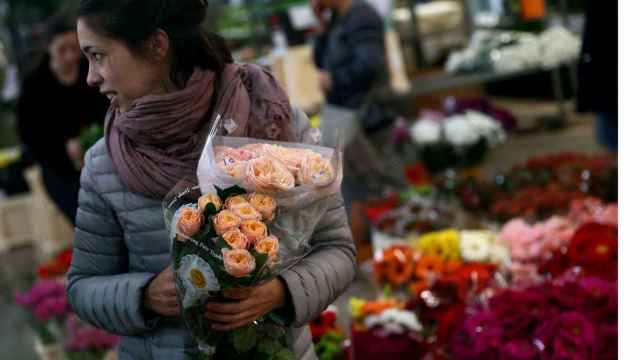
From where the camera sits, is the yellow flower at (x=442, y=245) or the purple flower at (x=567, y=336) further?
the yellow flower at (x=442, y=245)

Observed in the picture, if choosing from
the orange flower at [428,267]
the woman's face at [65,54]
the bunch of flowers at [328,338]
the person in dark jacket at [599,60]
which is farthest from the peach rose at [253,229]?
the woman's face at [65,54]

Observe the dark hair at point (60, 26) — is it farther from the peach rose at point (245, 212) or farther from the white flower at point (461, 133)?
the peach rose at point (245, 212)

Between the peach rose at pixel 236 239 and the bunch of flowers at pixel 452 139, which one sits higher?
the peach rose at pixel 236 239

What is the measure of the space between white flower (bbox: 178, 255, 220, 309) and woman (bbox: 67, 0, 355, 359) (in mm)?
118

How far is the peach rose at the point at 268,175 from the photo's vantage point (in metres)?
1.70

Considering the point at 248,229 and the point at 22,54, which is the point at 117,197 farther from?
the point at 22,54

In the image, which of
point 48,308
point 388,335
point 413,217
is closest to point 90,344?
point 48,308

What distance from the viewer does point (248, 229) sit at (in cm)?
168

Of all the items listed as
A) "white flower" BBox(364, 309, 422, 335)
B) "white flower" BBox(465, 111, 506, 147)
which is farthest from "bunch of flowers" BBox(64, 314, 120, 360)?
"white flower" BBox(465, 111, 506, 147)

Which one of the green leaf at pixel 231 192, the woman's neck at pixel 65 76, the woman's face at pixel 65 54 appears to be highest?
the green leaf at pixel 231 192

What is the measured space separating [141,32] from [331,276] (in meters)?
0.58

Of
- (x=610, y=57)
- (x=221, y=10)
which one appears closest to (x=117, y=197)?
(x=610, y=57)

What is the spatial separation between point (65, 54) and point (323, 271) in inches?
113

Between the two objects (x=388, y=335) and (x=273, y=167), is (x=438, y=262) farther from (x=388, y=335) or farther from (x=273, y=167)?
(x=273, y=167)
